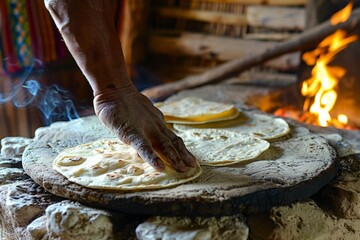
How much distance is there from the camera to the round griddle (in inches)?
65.0

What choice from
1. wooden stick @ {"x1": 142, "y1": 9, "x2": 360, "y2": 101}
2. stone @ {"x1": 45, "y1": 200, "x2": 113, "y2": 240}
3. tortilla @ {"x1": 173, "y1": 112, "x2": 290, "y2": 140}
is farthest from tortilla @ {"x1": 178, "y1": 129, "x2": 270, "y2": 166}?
wooden stick @ {"x1": 142, "y1": 9, "x2": 360, "y2": 101}

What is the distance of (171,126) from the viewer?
2.47m

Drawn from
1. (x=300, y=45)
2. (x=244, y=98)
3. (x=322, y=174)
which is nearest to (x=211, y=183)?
(x=322, y=174)

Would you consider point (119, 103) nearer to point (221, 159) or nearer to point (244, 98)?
point (221, 159)

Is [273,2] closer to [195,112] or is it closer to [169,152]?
[195,112]

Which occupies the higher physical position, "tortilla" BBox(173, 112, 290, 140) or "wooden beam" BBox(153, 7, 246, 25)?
"wooden beam" BBox(153, 7, 246, 25)

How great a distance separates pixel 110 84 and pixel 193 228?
69 centimetres

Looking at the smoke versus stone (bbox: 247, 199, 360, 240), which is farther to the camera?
the smoke

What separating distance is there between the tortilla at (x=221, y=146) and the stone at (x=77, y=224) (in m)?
0.49

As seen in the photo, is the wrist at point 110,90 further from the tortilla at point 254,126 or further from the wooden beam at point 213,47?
the wooden beam at point 213,47

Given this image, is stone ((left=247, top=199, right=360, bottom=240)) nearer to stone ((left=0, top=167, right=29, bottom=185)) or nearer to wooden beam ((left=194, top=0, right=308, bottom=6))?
stone ((left=0, top=167, right=29, bottom=185))

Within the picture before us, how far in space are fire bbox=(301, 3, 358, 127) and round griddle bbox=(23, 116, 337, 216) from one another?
1.14 m

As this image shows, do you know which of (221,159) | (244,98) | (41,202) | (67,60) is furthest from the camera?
(67,60)

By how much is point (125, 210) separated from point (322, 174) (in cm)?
76
